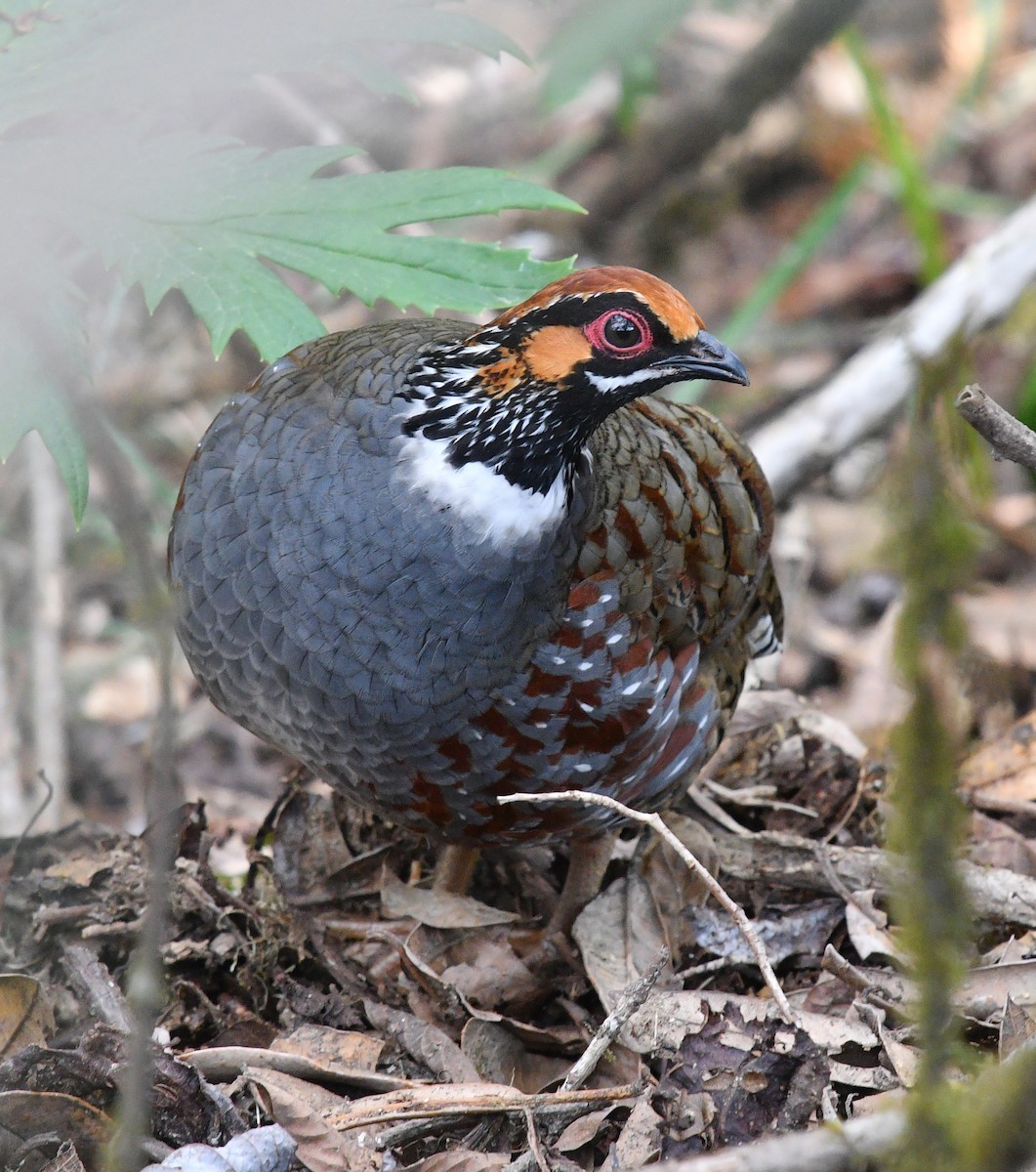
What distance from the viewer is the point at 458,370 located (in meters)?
3.39

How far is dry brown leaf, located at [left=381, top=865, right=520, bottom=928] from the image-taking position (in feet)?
13.4

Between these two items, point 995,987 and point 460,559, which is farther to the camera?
point 995,987

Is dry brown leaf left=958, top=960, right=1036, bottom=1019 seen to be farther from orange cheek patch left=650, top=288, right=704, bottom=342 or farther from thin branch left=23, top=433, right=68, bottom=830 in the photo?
thin branch left=23, top=433, right=68, bottom=830

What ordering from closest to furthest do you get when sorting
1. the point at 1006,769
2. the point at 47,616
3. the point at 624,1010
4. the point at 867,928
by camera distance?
the point at 624,1010 → the point at 867,928 → the point at 1006,769 → the point at 47,616

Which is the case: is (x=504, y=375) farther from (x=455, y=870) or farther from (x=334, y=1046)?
(x=334, y=1046)

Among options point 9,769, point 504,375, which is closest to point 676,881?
point 504,375

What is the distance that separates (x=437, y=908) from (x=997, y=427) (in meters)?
2.27

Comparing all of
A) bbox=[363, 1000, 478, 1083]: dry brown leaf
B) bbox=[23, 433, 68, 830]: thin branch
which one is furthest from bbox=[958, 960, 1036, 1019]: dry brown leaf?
bbox=[23, 433, 68, 830]: thin branch

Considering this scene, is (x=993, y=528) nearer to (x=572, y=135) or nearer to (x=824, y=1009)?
(x=824, y=1009)

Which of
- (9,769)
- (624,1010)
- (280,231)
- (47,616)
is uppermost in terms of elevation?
(280,231)

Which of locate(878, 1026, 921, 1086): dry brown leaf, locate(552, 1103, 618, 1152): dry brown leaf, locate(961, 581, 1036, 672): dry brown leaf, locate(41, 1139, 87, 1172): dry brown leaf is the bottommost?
locate(961, 581, 1036, 672): dry brown leaf

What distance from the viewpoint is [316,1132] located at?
10.4 ft

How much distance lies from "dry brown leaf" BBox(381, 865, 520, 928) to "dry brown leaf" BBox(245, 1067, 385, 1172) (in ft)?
2.69

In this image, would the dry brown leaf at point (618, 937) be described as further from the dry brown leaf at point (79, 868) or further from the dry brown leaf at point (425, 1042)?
the dry brown leaf at point (79, 868)
